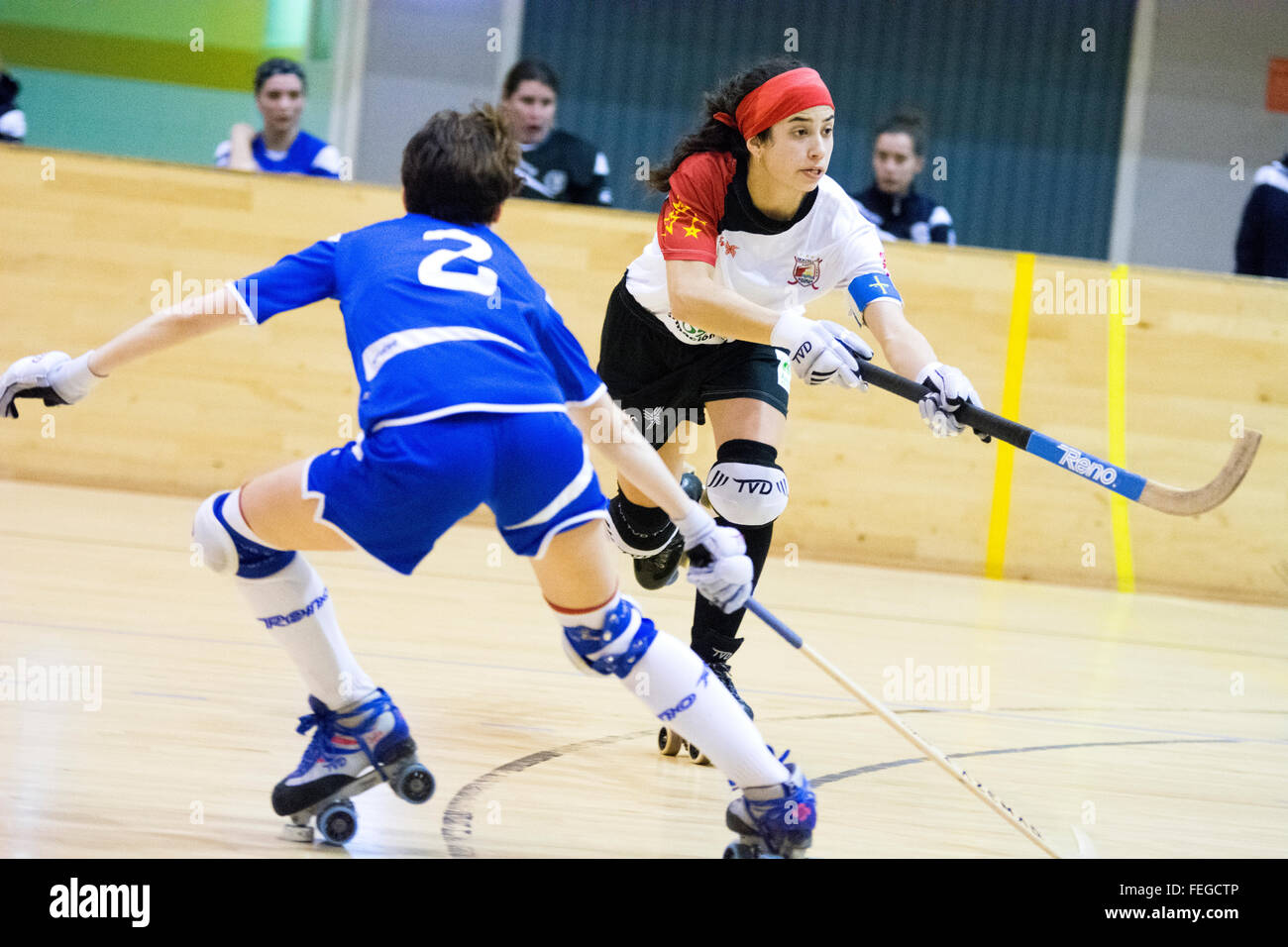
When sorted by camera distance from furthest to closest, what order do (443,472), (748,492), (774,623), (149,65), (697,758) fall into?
(149,65)
(748,492)
(697,758)
(774,623)
(443,472)

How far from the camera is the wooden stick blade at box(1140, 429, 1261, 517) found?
9.32 feet

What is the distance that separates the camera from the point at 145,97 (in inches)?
326

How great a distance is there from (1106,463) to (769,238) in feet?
3.96

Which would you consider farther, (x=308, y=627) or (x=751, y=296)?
(x=751, y=296)

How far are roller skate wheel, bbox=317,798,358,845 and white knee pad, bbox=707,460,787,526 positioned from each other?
1.46 metres

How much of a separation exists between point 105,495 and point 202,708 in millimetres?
3841

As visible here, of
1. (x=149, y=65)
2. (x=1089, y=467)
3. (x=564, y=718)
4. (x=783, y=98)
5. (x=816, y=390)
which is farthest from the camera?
(x=149, y=65)

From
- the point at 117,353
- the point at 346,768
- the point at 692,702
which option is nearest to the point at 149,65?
the point at 117,353

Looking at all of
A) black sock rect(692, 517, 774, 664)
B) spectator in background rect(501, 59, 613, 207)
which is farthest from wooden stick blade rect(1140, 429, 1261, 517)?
spectator in background rect(501, 59, 613, 207)

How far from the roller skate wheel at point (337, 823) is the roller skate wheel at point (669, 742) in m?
1.13

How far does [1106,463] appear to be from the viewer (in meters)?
3.11

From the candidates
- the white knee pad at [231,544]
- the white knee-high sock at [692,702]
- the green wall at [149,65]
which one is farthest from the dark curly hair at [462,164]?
the green wall at [149,65]

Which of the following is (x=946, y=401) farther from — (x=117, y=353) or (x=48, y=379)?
(x=48, y=379)
